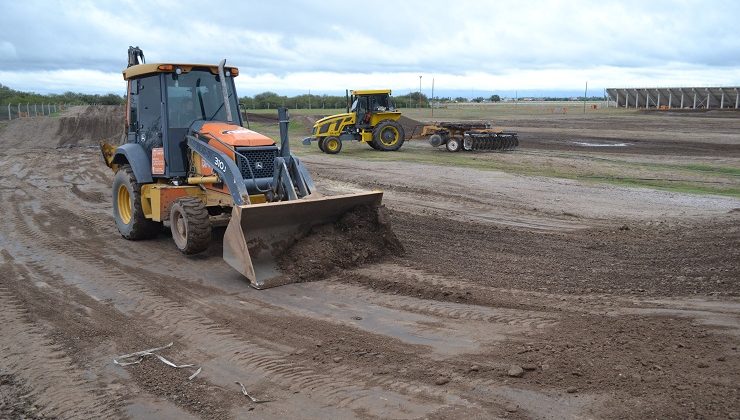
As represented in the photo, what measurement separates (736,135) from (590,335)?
28.4 metres

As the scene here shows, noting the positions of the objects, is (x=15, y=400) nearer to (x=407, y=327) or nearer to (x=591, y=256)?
(x=407, y=327)

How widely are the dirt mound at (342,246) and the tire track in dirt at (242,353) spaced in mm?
1489

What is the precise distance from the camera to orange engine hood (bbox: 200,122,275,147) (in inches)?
339

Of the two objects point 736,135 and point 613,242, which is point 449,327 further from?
point 736,135

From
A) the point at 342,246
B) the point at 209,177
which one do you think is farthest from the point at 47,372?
the point at 209,177

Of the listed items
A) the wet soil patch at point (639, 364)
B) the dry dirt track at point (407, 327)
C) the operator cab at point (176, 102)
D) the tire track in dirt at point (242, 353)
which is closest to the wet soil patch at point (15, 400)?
the dry dirt track at point (407, 327)

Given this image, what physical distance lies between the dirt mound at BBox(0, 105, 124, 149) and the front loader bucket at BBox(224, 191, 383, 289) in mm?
25887

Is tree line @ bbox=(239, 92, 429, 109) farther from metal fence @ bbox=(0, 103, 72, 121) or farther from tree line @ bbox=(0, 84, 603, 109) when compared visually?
metal fence @ bbox=(0, 103, 72, 121)

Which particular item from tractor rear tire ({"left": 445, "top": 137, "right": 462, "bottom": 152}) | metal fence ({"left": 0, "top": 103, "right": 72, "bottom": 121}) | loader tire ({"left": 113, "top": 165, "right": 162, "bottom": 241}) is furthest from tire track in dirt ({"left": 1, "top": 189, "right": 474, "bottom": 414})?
metal fence ({"left": 0, "top": 103, "right": 72, "bottom": 121})

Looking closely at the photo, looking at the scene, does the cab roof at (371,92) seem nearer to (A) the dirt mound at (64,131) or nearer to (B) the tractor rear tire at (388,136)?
(B) the tractor rear tire at (388,136)

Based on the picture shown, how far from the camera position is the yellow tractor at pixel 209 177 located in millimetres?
7625

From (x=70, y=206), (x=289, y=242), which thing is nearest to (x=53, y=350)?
(x=289, y=242)

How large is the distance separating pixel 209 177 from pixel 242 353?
385 cm

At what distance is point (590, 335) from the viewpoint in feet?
17.8
